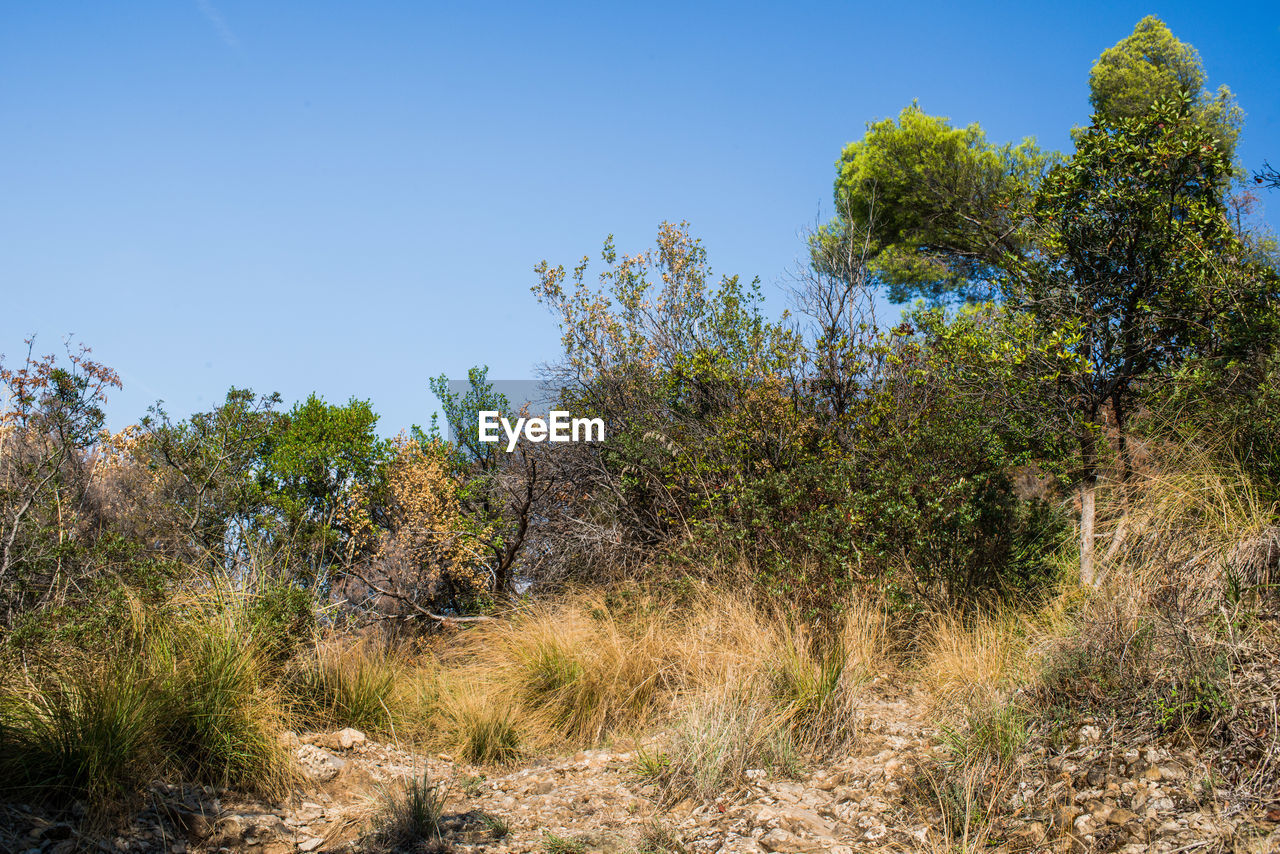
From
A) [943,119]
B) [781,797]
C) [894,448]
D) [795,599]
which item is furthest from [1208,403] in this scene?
[943,119]

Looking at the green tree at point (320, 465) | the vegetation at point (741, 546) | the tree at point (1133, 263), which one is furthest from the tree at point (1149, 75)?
the green tree at point (320, 465)

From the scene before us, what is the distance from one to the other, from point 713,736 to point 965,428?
11.9 ft

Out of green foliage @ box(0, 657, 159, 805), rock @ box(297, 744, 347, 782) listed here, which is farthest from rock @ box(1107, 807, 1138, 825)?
green foliage @ box(0, 657, 159, 805)

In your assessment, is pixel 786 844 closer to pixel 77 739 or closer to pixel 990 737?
pixel 990 737

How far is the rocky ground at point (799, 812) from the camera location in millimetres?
3760

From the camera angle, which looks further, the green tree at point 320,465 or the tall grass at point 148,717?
the green tree at point 320,465

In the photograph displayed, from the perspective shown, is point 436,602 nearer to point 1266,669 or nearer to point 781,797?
point 781,797

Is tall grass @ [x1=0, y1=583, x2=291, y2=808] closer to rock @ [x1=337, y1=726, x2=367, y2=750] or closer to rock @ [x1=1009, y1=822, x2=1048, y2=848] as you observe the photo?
rock @ [x1=337, y1=726, x2=367, y2=750]

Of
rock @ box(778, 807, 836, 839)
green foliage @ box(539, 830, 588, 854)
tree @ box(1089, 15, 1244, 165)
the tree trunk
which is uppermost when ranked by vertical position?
tree @ box(1089, 15, 1244, 165)

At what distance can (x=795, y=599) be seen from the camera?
23.6ft

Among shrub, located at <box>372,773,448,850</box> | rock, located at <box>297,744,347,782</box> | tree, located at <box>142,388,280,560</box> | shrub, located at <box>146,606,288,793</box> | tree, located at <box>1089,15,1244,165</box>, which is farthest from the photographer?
tree, located at <box>1089,15,1244,165</box>

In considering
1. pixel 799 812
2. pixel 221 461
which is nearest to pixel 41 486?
pixel 221 461

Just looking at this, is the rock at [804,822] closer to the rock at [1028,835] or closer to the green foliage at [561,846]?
the rock at [1028,835]

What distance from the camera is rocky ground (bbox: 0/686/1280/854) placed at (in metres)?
3.76
